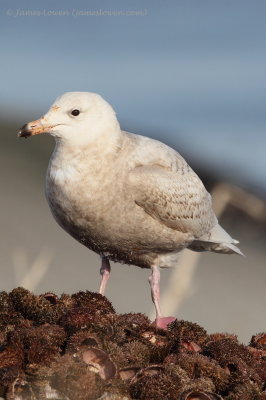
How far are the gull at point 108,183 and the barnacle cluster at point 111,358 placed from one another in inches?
46.3

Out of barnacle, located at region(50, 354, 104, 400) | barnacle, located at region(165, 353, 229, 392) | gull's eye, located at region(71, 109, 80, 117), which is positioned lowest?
barnacle, located at region(50, 354, 104, 400)

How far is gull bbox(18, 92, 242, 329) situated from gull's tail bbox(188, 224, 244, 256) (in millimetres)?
927

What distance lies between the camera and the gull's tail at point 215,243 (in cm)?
1124

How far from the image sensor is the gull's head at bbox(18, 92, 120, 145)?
938cm

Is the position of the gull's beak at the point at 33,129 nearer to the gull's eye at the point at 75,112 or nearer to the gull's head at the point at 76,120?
the gull's head at the point at 76,120

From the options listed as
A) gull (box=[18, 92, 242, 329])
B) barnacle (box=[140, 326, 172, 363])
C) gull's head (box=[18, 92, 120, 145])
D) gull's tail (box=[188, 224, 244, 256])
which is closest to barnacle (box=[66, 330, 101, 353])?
barnacle (box=[140, 326, 172, 363])

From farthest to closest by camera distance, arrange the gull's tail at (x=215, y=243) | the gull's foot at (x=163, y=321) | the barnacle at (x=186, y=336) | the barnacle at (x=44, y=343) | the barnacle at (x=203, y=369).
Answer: the gull's tail at (x=215, y=243), the gull's foot at (x=163, y=321), the barnacle at (x=186, y=336), the barnacle at (x=203, y=369), the barnacle at (x=44, y=343)

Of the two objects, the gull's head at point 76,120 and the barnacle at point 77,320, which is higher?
the gull's head at point 76,120

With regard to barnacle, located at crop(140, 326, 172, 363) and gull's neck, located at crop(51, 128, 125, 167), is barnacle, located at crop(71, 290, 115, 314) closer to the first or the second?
barnacle, located at crop(140, 326, 172, 363)

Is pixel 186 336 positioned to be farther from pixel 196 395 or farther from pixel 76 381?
pixel 76 381

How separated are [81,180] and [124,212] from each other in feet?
1.56

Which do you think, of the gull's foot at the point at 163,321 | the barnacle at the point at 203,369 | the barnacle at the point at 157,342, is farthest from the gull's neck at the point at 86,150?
the barnacle at the point at 203,369

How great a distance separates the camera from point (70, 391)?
6.70 meters

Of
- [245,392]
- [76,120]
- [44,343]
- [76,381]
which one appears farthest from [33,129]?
[245,392]
